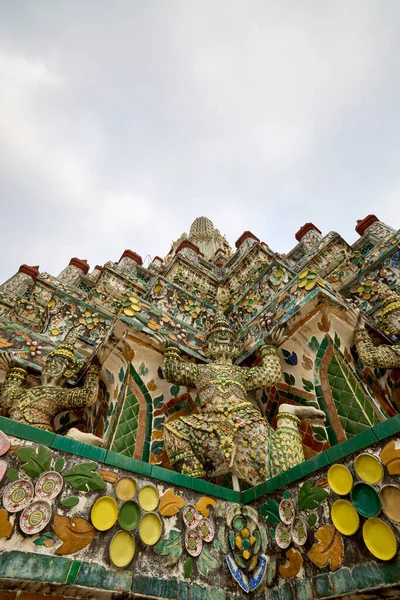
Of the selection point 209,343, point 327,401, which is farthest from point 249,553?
point 209,343

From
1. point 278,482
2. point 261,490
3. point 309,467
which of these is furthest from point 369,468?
point 261,490

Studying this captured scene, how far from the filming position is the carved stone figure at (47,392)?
414cm

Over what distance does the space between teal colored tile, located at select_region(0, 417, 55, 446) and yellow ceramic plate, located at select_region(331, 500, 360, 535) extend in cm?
169

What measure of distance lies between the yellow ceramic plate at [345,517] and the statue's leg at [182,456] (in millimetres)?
1503

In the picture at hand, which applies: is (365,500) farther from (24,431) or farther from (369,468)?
Result: (24,431)

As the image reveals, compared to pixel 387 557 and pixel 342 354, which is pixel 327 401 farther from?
pixel 387 557

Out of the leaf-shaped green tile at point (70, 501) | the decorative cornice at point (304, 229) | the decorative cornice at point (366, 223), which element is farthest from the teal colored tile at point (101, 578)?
the decorative cornice at point (304, 229)

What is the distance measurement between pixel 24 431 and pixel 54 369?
288cm

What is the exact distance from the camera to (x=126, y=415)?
4.44 meters

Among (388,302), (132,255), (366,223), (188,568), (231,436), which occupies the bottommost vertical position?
(188,568)

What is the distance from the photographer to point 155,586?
6.15ft

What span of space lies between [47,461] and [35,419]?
241cm

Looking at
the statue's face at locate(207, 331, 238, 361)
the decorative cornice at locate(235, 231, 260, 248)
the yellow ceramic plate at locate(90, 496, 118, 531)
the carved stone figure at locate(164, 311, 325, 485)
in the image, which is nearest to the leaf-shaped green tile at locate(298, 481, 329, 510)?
the carved stone figure at locate(164, 311, 325, 485)

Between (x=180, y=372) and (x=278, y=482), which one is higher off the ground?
(x=180, y=372)
